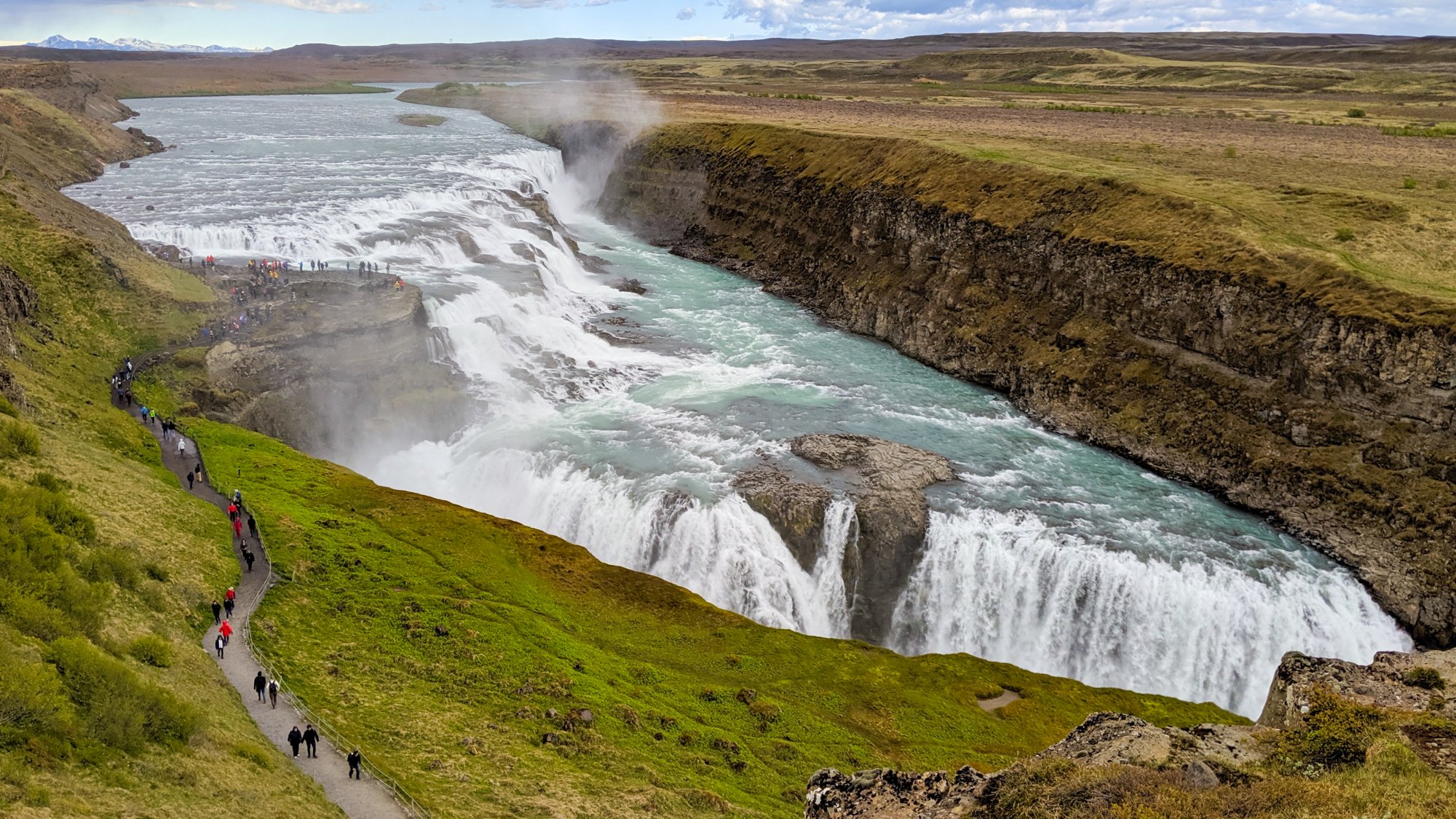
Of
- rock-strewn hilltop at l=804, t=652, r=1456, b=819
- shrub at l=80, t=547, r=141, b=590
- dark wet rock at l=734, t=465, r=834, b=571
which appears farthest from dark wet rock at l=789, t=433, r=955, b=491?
shrub at l=80, t=547, r=141, b=590

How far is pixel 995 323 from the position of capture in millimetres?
54438

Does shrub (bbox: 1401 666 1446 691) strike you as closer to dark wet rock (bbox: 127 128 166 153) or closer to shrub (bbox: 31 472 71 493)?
shrub (bbox: 31 472 71 493)

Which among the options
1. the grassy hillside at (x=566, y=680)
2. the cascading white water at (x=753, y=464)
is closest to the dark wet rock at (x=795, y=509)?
the cascading white water at (x=753, y=464)

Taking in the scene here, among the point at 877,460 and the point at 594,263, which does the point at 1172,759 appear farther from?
the point at 594,263

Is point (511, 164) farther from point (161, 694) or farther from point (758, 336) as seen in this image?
point (161, 694)

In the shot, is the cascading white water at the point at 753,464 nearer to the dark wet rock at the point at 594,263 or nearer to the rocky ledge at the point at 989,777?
the dark wet rock at the point at 594,263

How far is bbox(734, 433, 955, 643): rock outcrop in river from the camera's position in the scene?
36.2 m

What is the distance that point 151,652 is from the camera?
70.7 ft

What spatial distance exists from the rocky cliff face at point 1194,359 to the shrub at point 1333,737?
20.7m

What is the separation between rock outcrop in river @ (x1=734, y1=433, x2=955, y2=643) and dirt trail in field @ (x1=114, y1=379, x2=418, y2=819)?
58.4ft

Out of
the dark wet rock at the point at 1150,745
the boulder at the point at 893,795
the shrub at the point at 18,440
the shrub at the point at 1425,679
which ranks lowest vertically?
the shrub at the point at 1425,679

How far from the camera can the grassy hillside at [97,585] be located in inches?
644

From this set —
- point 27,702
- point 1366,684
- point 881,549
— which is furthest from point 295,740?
point 1366,684

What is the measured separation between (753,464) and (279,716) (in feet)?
72.3
